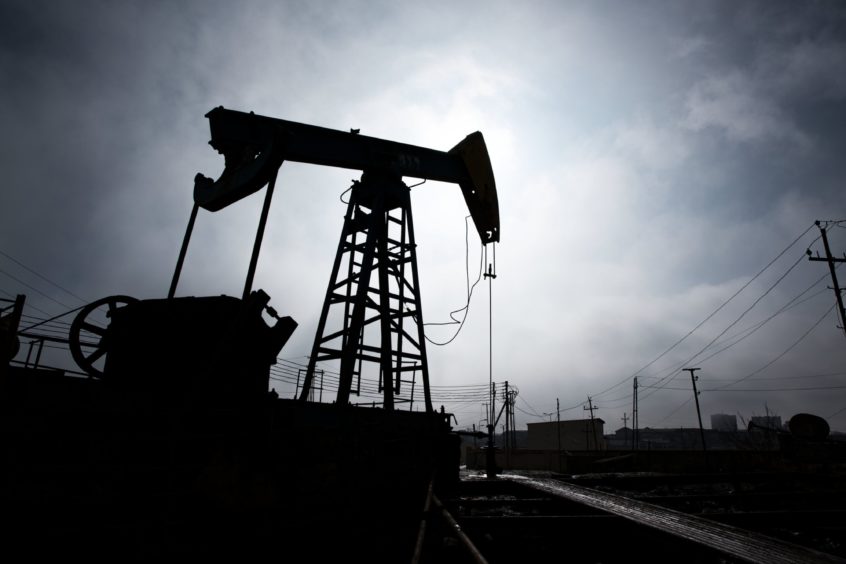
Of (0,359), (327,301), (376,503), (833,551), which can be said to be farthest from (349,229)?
(833,551)

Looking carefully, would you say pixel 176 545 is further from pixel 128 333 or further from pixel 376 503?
pixel 128 333

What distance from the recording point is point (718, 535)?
2012 millimetres

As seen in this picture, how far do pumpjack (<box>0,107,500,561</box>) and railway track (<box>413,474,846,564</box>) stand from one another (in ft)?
4.76

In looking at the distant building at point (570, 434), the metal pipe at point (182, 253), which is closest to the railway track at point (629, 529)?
the metal pipe at point (182, 253)

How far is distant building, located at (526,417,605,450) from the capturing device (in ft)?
144

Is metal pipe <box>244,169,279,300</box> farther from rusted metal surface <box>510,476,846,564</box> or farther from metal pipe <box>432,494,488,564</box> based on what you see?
rusted metal surface <box>510,476,846,564</box>

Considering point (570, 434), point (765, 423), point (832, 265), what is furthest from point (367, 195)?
point (765, 423)

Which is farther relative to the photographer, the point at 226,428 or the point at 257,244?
the point at 257,244

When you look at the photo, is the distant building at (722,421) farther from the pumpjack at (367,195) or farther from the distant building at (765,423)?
the pumpjack at (367,195)

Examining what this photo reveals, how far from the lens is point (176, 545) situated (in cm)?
305

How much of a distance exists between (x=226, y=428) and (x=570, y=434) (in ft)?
166

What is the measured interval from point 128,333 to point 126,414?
83.8 inches

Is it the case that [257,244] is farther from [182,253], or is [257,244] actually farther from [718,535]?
[718,535]

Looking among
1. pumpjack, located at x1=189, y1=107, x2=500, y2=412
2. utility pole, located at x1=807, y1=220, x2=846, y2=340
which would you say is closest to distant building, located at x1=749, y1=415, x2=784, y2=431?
utility pole, located at x1=807, y1=220, x2=846, y2=340
